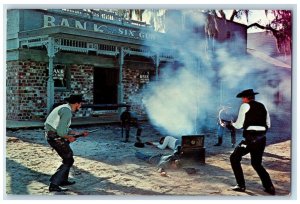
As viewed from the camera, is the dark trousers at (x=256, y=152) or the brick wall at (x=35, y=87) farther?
the brick wall at (x=35, y=87)

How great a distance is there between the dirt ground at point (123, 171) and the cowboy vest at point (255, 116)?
3.16 ft

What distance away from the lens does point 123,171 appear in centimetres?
591

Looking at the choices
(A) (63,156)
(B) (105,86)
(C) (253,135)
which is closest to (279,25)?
(C) (253,135)

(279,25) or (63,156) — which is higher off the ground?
(279,25)

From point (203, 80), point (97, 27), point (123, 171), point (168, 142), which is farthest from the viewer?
point (97, 27)

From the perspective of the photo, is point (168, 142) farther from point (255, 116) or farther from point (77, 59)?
point (77, 59)

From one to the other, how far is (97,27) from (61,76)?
2.41 m

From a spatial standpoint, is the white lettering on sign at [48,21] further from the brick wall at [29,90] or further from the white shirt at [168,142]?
the white shirt at [168,142]

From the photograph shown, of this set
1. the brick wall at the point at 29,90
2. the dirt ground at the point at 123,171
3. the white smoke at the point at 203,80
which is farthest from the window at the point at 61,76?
the white smoke at the point at 203,80

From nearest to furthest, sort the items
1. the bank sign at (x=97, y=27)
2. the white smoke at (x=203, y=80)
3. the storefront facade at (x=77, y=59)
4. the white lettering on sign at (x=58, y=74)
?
the white smoke at (x=203, y=80) < the storefront facade at (x=77, y=59) < the white lettering on sign at (x=58, y=74) < the bank sign at (x=97, y=27)

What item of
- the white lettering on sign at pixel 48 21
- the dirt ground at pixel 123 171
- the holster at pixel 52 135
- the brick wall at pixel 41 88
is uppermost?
the white lettering on sign at pixel 48 21

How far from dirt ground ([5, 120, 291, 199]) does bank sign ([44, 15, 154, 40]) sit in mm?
3570

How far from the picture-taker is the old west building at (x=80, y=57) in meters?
8.02
